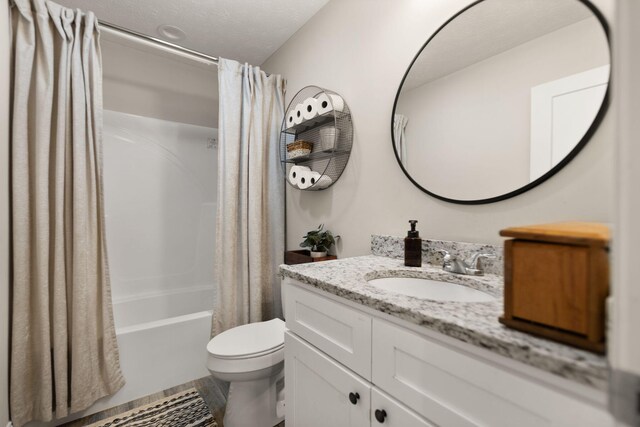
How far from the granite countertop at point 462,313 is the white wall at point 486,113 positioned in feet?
1.24

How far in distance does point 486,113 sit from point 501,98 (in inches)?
2.6

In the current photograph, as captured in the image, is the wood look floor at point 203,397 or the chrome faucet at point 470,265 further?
the wood look floor at point 203,397

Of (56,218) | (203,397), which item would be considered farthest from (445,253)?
(56,218)

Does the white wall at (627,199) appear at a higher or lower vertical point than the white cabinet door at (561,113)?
lower

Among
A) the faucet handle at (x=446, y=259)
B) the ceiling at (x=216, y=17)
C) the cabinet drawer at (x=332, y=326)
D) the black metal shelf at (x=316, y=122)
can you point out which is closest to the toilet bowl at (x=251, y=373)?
the cabinet drawer at (x=332, y=326)

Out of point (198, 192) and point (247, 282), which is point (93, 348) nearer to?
point (247, 282)

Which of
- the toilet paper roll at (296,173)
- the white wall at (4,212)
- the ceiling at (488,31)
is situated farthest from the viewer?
the toilet paper roll at (296,173)

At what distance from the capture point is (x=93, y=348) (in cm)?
155

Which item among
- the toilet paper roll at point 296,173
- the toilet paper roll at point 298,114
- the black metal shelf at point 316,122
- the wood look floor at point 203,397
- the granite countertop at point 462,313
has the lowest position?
the wood look floor at point 203,397

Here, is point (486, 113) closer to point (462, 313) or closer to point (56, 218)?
point (462, 313)

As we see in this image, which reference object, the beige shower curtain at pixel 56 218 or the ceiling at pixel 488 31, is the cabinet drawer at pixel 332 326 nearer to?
the ceiling at pixel 488 31

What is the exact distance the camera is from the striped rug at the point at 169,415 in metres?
1.54

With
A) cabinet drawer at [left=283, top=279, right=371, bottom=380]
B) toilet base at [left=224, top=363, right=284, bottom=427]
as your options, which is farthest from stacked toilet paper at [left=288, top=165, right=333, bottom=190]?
toilet base at [left=224, top=363, right=284, bottom=427]

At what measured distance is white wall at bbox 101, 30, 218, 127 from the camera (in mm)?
2197
